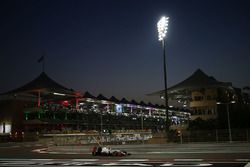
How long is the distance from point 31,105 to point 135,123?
48.1m

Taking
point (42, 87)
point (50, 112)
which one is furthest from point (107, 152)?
point (50, 112)

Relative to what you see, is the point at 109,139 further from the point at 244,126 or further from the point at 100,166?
the point at 100,166

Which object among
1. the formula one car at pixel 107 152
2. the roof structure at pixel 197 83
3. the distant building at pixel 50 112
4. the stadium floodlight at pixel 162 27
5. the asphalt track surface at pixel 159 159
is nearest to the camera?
the asphalt track surface at pixel 159 159

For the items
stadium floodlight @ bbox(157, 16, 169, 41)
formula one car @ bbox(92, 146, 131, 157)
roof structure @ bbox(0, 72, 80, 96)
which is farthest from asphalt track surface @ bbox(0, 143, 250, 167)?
roof structure @ bbox(0, 72, 80, 96)

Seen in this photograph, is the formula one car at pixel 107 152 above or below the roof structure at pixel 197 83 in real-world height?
below

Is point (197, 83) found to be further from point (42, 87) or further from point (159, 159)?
point (159, 159)

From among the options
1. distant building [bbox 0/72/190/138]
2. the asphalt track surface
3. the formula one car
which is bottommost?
the asphalt track surface

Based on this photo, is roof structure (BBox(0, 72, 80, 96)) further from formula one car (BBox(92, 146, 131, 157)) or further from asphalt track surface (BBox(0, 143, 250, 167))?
formula one car (BBox(92, 146, 131, 157))

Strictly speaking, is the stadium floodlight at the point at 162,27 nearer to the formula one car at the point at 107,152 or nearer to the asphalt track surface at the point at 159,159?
the asphalt track surface at the point at 159,159

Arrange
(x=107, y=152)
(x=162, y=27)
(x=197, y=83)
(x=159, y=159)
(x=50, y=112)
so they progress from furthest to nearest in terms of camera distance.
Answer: (x=50, y=112) < (x=197, y=83) < (x=162, y=27) < (x=107, y=152) < (x=159, y=159)

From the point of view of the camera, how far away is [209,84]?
76625 millimetres

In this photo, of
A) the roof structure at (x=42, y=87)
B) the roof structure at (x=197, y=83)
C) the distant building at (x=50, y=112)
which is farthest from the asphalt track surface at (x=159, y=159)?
the roof structure at (x=42, y=87)

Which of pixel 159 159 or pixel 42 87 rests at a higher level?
pixel 42 87

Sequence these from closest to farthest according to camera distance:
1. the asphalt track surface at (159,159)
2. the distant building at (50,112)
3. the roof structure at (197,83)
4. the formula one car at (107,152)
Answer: the asphalt track surface at (159,159) < the formula one car at (107,152) < the roof structure at (197,83) < the distant building at (50,112)
